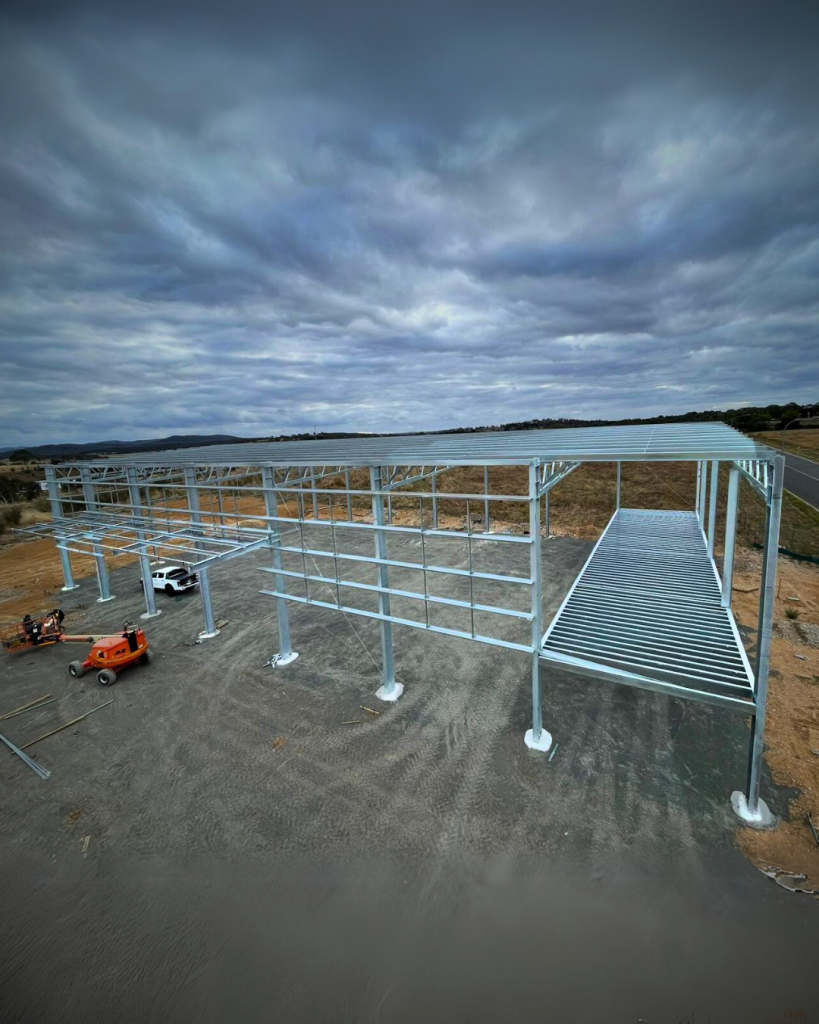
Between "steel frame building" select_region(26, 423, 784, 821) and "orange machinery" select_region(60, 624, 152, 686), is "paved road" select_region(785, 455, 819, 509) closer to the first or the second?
"steel frame building" select_region(26, 423, 784, 821)

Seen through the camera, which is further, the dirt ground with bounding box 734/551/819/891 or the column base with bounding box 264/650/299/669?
the column base with bounding box 264/650/299/669

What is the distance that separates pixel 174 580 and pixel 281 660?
7899 millimetres

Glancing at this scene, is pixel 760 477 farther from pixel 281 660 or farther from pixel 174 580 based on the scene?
pixel 174 580

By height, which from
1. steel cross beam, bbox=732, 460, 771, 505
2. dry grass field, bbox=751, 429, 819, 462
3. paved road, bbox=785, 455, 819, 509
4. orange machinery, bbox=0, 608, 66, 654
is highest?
steel cross beam, bbox=732, 460, 771, 505

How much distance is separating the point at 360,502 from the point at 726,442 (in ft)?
105

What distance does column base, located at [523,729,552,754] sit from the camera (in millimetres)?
7806

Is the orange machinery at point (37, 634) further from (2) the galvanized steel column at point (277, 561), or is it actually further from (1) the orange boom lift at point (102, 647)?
(2) the galvanized steel column at point (277, 561)

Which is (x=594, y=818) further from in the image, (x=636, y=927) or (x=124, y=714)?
(x=124, y=714)

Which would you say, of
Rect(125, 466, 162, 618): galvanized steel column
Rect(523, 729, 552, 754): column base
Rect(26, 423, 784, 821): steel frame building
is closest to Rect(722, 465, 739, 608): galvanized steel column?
Rect(26, 423, 784, 821): steel frame building

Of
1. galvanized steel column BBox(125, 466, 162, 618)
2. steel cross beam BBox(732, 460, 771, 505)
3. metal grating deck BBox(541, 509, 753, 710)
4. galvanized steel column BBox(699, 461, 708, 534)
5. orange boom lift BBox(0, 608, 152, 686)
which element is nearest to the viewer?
steel cross beam BBox(732, 460, 771, 505)

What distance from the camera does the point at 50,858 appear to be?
6520mm

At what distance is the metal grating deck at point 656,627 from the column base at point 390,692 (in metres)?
3.72

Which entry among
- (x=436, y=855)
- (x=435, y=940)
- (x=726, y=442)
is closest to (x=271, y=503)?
(x=436, y=855)

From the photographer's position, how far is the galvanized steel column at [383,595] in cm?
885
